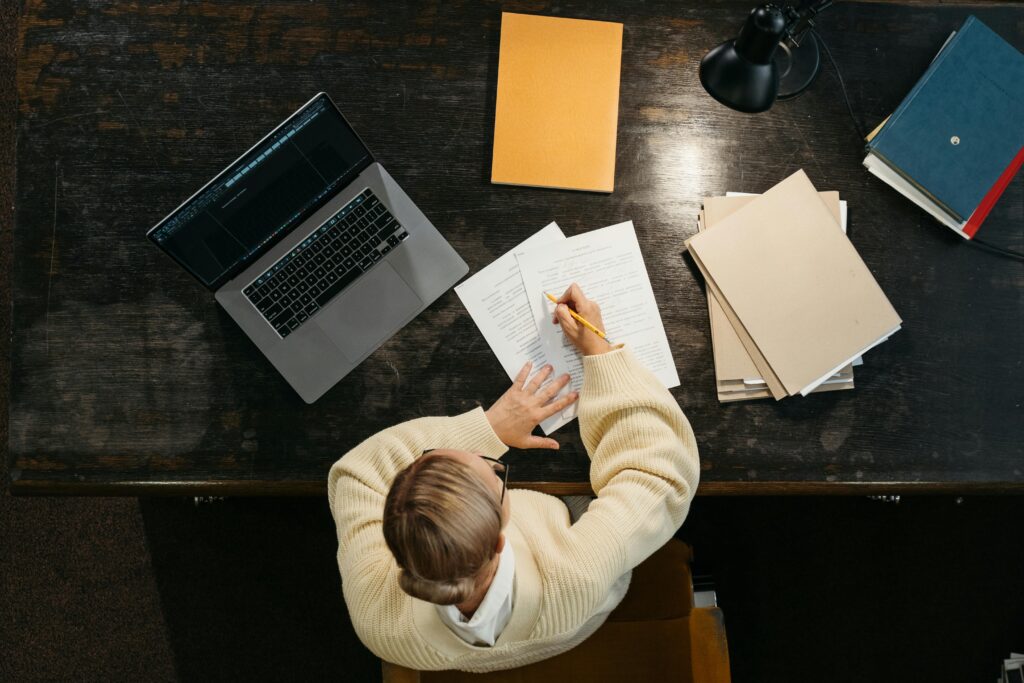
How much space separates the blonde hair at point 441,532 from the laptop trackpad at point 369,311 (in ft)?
1.11

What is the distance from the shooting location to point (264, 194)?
3.67ft

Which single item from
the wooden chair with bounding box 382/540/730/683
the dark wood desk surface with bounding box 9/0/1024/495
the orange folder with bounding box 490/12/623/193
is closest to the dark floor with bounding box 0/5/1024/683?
the wooden chair with bounding box 382/540/730/683

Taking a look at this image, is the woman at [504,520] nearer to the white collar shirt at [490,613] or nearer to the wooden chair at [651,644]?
the white collar shirt at [490,613]

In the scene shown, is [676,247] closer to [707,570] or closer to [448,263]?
[448,263]

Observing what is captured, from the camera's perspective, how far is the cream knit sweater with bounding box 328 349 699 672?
3.41 ft

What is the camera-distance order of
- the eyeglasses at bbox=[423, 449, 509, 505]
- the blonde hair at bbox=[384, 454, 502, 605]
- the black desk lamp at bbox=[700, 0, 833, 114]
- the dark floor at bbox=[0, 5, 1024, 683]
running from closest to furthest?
the blonde hair at bbox=[384, 454, 502, 605] < the black desk lamp at bbox=[700, 0, 833, 114] < the eyeglasses at bbox=[423, 449, 509, 505] < the dark floor at bbox=[0, 5, 1024, 683]

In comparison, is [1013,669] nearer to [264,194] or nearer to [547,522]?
[547,522]

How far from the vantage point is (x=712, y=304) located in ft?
4.00

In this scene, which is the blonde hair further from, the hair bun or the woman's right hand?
the woman's right hand

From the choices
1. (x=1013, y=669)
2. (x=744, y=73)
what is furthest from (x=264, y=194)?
(x=1013, y=669)

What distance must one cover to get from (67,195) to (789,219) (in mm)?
1248

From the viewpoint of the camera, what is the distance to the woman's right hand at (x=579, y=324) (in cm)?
118

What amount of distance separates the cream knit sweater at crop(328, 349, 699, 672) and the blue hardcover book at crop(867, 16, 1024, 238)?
0.60 m

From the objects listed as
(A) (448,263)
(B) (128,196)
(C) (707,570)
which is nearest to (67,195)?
(B) (128,196)
